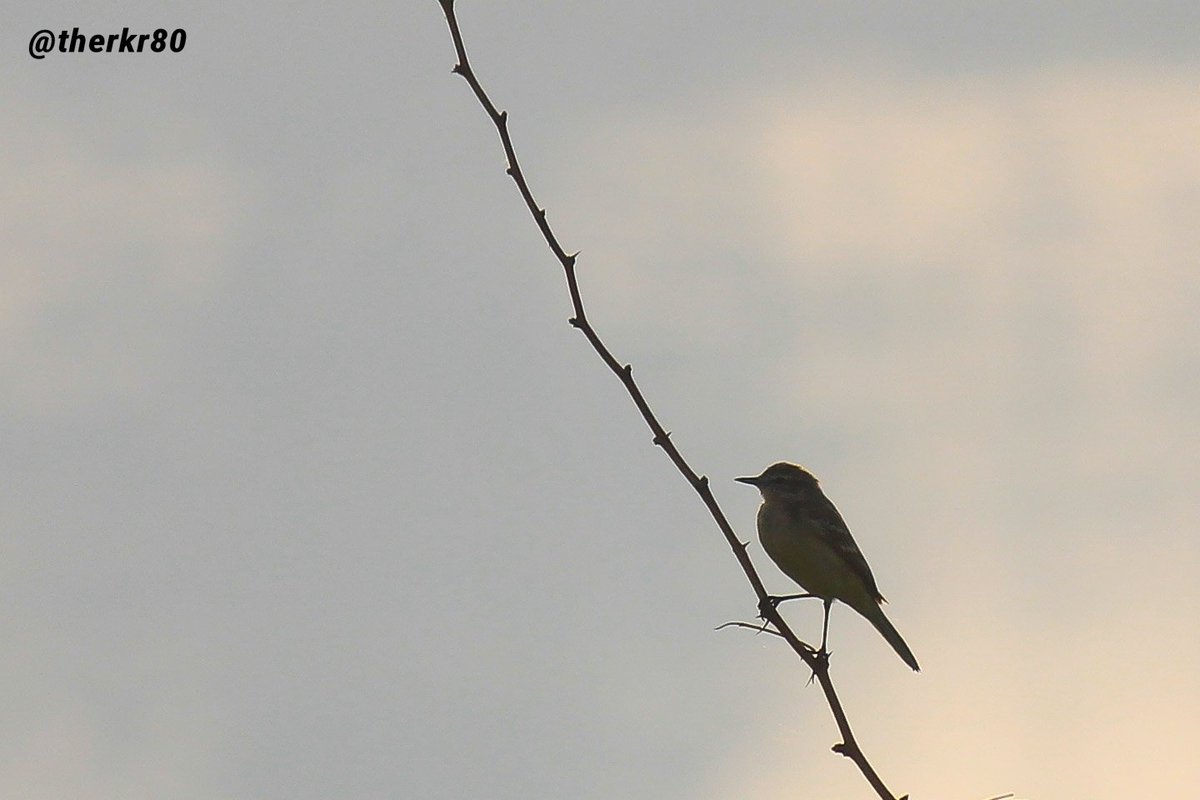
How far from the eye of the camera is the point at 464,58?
4.22 m

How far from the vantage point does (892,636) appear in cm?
1131

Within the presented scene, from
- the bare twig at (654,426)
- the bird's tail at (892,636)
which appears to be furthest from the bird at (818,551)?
the bare twig at (654,426)

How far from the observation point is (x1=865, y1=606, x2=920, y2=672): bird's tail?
11.2 meters

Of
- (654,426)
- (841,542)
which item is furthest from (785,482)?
(654,426)

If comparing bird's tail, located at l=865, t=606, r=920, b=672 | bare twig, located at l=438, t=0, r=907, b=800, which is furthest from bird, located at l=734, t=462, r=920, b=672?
bare twig, located at l=438, t=0, r=907, b=800

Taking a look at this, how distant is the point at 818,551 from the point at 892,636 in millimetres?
965

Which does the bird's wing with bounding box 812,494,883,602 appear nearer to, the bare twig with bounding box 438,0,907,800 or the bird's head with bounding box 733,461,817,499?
the bird's head with bounding box 733,461,817,499

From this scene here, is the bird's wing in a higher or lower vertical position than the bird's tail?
higher

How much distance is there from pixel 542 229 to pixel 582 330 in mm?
329

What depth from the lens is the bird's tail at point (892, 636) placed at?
11.2 metres

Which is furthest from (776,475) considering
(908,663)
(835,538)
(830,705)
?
(830,705)

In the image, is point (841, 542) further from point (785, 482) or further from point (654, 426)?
point (654, 426)

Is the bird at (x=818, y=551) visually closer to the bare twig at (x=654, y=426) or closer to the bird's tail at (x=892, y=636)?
the bird's tail at (x=892, y=636)

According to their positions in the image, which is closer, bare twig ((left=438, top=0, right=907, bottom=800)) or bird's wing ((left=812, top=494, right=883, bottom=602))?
bare twig ((left=438, top=0, right=907, bottom=800))
